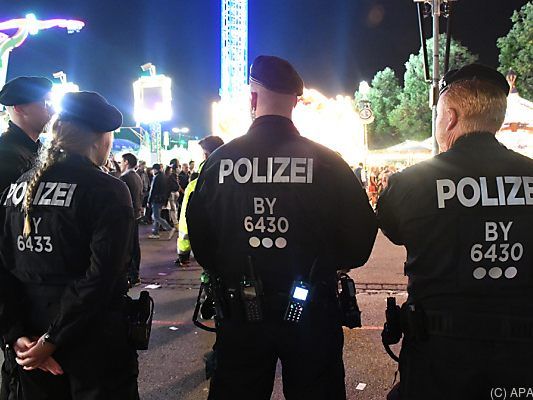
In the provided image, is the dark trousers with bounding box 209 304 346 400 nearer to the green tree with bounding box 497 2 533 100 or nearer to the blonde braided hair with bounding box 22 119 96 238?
the blonde braided hair with bounding box 22 119 96 238

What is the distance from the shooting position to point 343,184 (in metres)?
2.06

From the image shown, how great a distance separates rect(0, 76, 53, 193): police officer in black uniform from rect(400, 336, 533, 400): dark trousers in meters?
2.66

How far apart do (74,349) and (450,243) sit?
158 cm

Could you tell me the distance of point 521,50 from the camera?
2850 cm

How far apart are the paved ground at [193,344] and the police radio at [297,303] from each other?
1.74 m

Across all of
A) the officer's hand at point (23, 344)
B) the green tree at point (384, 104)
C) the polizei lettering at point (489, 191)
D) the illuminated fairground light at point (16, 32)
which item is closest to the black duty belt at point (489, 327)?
the polizei lettering at point (489, 191)

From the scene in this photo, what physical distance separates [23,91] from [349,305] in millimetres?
2536

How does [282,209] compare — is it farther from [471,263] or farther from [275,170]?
[471,263]

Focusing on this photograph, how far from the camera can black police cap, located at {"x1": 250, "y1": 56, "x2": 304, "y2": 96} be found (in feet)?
6.98

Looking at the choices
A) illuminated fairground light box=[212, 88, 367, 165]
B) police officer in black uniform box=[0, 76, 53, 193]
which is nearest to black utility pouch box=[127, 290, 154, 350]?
police officer in black uniform box=[0, 76, 53, 193]

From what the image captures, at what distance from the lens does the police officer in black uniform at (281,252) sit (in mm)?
1958

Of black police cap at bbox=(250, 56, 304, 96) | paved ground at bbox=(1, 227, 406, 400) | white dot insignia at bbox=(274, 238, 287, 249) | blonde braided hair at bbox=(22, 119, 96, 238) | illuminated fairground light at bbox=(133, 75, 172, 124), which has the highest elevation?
illuminated fairground light at bbox=(133, 75, 172, 124)

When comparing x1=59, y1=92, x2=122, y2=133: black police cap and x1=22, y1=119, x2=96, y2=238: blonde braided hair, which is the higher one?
x1=59, y1=92, x2=122, y2=133: black police cap

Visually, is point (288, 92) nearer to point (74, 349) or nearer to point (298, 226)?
point (298, 226)
